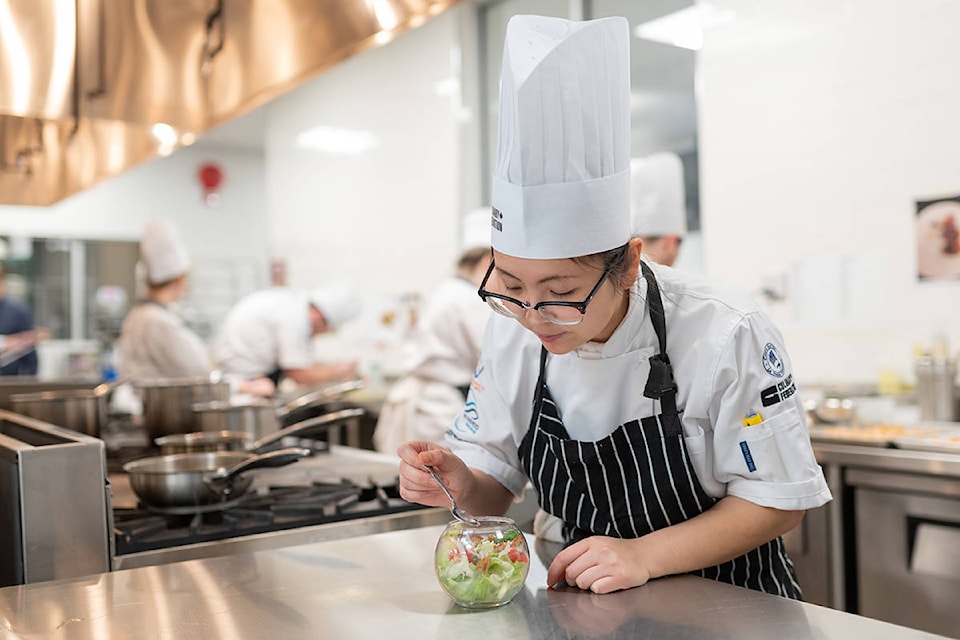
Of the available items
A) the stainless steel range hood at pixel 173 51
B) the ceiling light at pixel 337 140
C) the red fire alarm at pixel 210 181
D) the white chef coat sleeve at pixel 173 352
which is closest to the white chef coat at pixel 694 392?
the stainless steel range hood at pixel 173 51

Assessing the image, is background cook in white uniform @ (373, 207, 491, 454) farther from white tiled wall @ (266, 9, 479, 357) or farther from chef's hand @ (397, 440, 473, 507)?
chef's hand @ (397, 440, 473, 507)

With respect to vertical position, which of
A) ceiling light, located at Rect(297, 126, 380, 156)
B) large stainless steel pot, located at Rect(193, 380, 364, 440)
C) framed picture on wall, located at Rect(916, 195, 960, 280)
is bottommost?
large stainless steel pot, located at Rect(193, 380, 364, 440)

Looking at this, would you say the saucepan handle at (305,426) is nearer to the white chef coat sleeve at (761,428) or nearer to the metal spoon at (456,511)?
the metal spoon at (456,511)

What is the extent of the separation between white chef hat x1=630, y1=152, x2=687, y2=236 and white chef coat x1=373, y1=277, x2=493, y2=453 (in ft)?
3.37

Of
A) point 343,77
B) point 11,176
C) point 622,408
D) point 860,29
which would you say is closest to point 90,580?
point 622,408

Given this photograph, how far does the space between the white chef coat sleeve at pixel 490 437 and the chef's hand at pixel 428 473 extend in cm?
9

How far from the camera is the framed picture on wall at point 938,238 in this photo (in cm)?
295

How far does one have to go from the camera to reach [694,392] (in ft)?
4.05

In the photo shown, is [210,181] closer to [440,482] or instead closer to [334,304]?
[334,304]

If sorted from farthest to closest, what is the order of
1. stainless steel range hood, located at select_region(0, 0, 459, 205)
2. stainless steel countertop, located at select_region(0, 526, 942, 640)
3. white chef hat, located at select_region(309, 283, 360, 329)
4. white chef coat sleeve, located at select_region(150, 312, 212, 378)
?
white chef hat, located at select_region(309, 283, 360, 329) < white chef coat sleeve, located at select_region(150, 312, 212, 378) < stainless steel range hood, located at select_region(0, 0, 459, 205) < stainless steel countertop, located at select_region(0, 526, 942, 640)

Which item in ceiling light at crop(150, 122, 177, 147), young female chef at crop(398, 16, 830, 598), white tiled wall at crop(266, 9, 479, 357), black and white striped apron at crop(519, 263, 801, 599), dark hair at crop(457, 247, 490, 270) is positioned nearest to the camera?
young female chef at crop(398, 16, 830, 598)

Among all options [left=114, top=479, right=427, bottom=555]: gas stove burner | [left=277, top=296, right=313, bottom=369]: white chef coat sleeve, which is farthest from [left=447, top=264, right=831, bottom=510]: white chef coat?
[left=277, top=296, right=313, bottom=369]: white chef coat sleeve

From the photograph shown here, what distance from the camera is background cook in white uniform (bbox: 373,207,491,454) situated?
148 inches

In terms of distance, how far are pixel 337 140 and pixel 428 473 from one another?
5.61 metres
